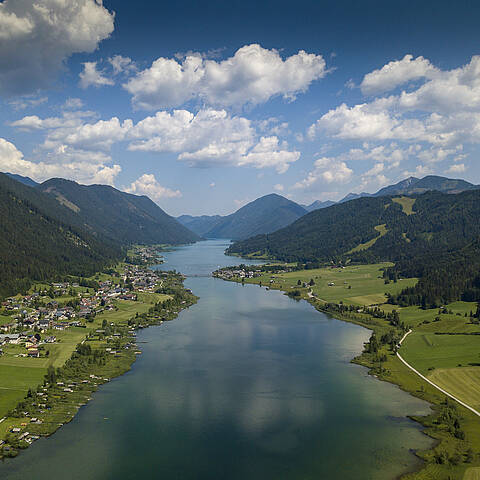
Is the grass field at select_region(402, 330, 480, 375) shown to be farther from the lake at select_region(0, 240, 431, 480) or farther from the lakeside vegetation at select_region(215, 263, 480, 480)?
the lake at select_region(0, 240, 431, 480)

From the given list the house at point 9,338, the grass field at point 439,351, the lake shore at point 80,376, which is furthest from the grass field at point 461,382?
the house at point 9,338

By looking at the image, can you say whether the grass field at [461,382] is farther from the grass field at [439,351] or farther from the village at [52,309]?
the village at [52,309]

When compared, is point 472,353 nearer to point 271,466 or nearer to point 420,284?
point 271,466

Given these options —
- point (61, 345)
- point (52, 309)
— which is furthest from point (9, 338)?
point (52, 309)

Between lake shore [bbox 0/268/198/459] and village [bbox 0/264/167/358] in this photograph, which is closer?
lake shore [bbox 0/268/198/459]

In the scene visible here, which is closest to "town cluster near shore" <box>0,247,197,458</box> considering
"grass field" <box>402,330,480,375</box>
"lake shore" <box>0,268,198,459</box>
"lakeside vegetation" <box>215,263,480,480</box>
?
"lake shore" <box>0,268,198,459</box>

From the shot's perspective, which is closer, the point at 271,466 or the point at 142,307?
the point at 271,466

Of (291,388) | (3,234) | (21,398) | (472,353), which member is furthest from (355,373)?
(3,234)
